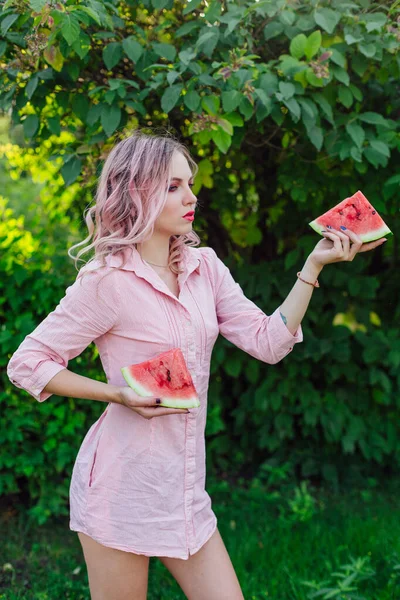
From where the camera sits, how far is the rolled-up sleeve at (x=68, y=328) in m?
2.22

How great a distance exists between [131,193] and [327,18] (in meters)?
1.32

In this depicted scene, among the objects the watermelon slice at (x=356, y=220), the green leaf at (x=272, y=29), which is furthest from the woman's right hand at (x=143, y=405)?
the green leaf at (x=272, y=29)

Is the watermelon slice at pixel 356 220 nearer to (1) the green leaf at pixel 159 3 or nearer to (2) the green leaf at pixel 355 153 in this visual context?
(2) the green leaf at pixel 355 153

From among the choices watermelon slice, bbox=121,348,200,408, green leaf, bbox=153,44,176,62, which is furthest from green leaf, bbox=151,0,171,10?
watermelon slice, bbox=121,348,200,408

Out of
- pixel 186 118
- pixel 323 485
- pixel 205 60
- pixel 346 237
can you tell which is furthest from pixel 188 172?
pixel 323 485

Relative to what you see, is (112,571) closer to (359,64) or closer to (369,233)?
(369,233)

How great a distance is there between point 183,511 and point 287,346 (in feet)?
2.21

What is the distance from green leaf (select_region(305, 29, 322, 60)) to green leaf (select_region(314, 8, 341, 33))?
4 cm

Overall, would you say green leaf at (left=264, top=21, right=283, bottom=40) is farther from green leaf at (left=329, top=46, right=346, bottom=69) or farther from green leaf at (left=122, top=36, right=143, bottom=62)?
green leaf at (left=122, top=36, right=143, bottom=62)

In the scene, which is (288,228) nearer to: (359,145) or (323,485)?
(359,145)

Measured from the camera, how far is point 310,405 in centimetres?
447

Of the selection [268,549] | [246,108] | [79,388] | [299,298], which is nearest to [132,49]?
[246,108]

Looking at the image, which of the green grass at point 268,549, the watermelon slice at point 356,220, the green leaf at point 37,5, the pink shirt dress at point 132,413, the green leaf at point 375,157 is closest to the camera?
the pink shirt dress at point 132,413

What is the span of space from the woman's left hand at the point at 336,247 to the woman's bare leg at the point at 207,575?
108 cm
